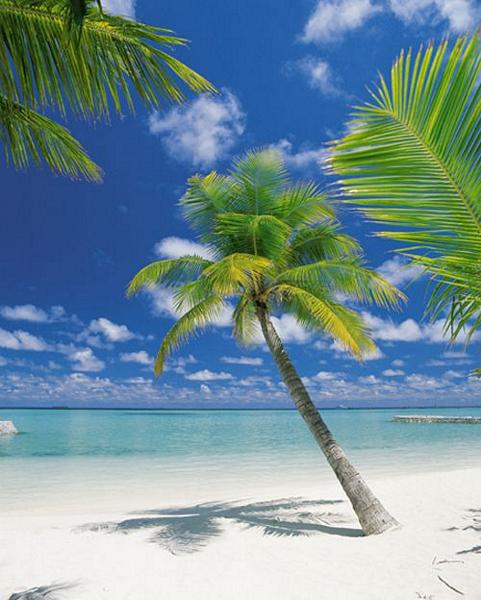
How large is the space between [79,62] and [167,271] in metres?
5.72

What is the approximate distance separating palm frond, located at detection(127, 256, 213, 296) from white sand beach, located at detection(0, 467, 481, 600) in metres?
4.21

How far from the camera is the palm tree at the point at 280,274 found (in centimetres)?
778

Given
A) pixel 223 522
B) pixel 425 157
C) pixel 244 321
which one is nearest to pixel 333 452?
pixel 223 522

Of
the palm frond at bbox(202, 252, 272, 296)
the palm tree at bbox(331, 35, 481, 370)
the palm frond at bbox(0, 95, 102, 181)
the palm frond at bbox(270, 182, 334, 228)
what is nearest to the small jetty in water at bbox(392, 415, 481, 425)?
the palm frond at bbox(270, 182, 334, 228)

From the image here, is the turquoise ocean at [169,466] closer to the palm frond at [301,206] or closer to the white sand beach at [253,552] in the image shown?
the white sand beach at [253,552]

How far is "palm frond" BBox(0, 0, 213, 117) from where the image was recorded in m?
3.51

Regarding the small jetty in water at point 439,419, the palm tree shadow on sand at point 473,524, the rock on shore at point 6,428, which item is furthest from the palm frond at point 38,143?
the small jetty in water at point 439,419

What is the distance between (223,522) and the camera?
8.80 meters

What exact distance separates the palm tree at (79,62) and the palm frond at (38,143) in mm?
124

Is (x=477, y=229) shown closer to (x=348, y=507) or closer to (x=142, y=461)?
(x=348, y=507)

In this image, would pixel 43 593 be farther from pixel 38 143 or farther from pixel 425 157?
pixel 425 157

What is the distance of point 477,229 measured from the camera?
1.67 metres

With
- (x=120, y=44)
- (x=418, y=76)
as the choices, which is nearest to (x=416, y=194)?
(x=418, y=76)

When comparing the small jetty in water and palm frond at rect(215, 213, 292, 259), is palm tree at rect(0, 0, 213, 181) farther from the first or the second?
the small jetty in water
